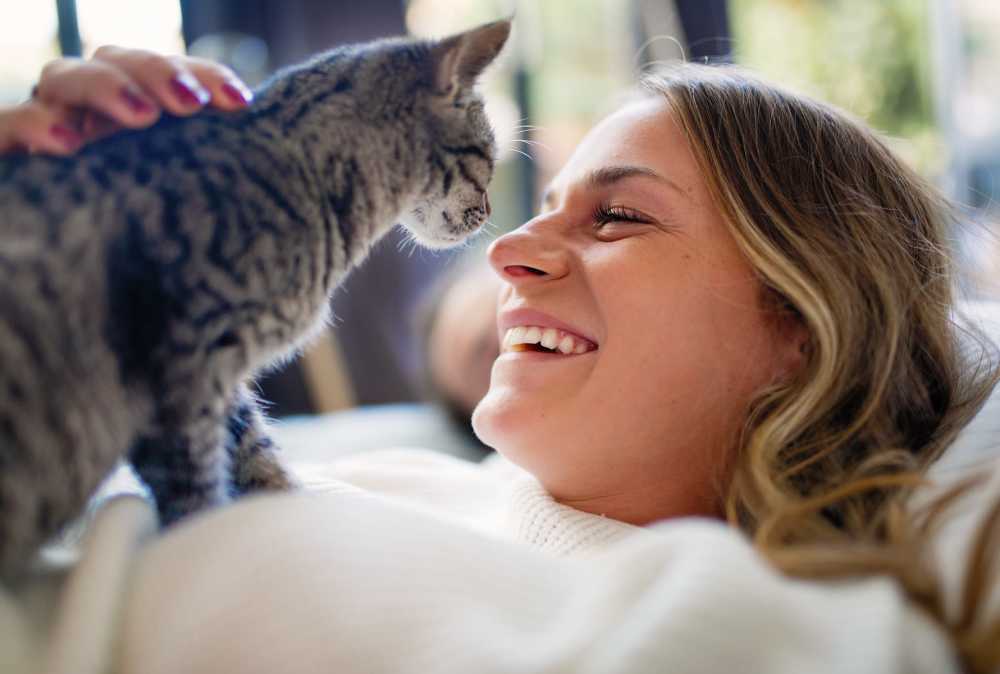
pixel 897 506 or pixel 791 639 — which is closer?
pixel 791 639

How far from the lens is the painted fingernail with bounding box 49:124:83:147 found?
0.86m

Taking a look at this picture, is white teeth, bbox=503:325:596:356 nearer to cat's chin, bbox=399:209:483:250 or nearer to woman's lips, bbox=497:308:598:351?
woman's lips, bbox=497:308:598:351

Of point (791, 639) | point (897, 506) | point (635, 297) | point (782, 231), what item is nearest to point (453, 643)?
point (791, 639)

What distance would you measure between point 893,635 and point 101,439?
0.73 metres

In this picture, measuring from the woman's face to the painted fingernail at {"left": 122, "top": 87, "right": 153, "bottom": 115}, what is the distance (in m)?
0.55

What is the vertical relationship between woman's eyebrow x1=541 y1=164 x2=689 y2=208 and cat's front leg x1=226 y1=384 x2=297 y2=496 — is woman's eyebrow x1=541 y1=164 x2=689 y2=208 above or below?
above

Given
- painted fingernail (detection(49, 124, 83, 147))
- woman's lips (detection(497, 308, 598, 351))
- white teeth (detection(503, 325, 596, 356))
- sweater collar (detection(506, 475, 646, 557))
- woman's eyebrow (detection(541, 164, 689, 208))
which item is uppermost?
painted fingernail (detection(49, 124, 83, 147))

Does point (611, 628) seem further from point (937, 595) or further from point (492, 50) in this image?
point (492, 50)

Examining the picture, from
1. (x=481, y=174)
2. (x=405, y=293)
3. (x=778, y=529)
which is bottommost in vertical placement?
(x=405, y=293)

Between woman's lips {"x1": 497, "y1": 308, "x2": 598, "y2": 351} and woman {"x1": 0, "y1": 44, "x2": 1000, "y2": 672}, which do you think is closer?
woman {"x1": 0, "y1": 44, "x2": 1000, "y2": 672}

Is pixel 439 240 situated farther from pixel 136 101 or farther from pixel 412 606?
pixel 412 606

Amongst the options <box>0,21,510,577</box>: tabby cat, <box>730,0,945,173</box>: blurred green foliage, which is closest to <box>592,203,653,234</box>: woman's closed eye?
<box>0,21,510,577</box>: tabby cat

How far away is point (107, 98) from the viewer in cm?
88

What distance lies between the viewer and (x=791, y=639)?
0.60m
